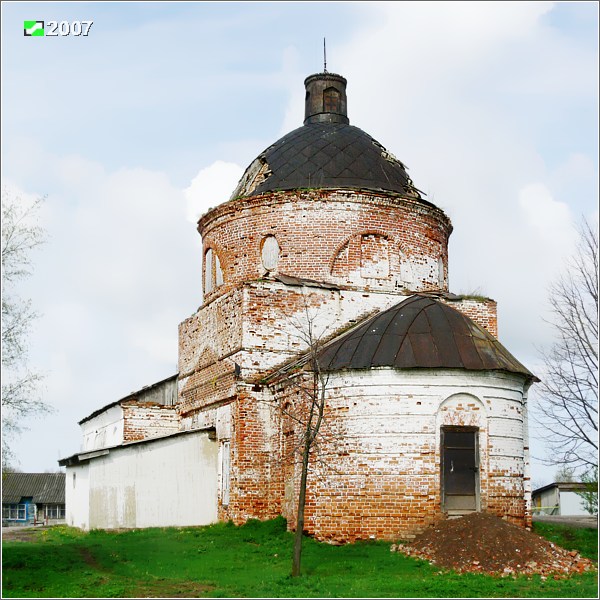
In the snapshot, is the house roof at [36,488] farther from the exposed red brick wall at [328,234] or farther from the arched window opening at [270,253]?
the arched window opening at [270,253]

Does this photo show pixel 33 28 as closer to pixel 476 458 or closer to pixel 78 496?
pixel 476 458

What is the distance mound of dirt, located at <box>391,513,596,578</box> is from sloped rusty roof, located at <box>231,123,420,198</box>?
8380 mm

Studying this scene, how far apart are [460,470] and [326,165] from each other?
8.02 metres

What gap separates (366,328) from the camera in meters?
16.1

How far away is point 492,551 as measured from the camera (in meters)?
12.8

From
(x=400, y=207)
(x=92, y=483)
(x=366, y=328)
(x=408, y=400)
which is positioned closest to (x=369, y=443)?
(x=408, y=400)

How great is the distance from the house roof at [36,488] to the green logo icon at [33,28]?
3610 centimetres

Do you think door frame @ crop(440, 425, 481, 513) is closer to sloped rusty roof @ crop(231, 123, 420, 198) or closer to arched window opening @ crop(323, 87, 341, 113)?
sloped rusty roof @ crop(231, 123, 420, 198)

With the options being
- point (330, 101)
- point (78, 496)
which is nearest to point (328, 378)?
point (330, 101)

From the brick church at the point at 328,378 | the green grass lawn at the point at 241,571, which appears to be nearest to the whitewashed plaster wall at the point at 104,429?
the brick church at the point at 328,378

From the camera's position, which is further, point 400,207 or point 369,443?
point 400,207

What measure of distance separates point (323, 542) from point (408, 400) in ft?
8.73

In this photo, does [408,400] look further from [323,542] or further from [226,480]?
[226,480]

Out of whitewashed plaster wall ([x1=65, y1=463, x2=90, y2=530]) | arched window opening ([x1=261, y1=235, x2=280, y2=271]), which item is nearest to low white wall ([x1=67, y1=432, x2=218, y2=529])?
whitewashed plaster wall ([x1=65, y1=463, x2=90, y2=530])
